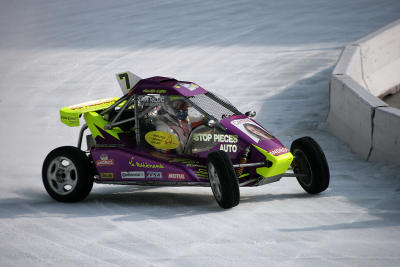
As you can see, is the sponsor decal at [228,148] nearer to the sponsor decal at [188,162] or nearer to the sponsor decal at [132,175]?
the sponsor decal at [188,162]

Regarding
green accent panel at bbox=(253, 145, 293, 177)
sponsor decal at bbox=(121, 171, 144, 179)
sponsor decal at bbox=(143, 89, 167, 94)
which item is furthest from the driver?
green accent panel at bbox=(253, 145, 293, 177)

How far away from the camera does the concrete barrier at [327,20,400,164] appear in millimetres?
10375

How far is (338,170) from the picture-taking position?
10.7 m

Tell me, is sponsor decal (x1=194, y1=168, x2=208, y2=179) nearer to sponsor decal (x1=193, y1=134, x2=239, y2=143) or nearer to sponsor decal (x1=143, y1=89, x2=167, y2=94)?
sponsor decal (x1=193, y1=134, x2=239, y2=143)

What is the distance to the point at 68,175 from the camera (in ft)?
30.5

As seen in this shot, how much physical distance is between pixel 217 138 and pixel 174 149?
2.14 ft

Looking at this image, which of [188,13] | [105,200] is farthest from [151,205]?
[188,13]

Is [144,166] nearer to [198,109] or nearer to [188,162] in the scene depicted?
[188,162]

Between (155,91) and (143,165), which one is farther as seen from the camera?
(155,91)

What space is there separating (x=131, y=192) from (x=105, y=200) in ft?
2.41

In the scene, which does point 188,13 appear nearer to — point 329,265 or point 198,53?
point 198,53

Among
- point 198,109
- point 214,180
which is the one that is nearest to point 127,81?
point 198,109

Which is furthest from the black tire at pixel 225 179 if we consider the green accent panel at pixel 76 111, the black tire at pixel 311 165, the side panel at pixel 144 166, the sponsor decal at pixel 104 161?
the green accent panel at pixel 76 111

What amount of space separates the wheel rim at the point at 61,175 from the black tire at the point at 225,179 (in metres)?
2.00
